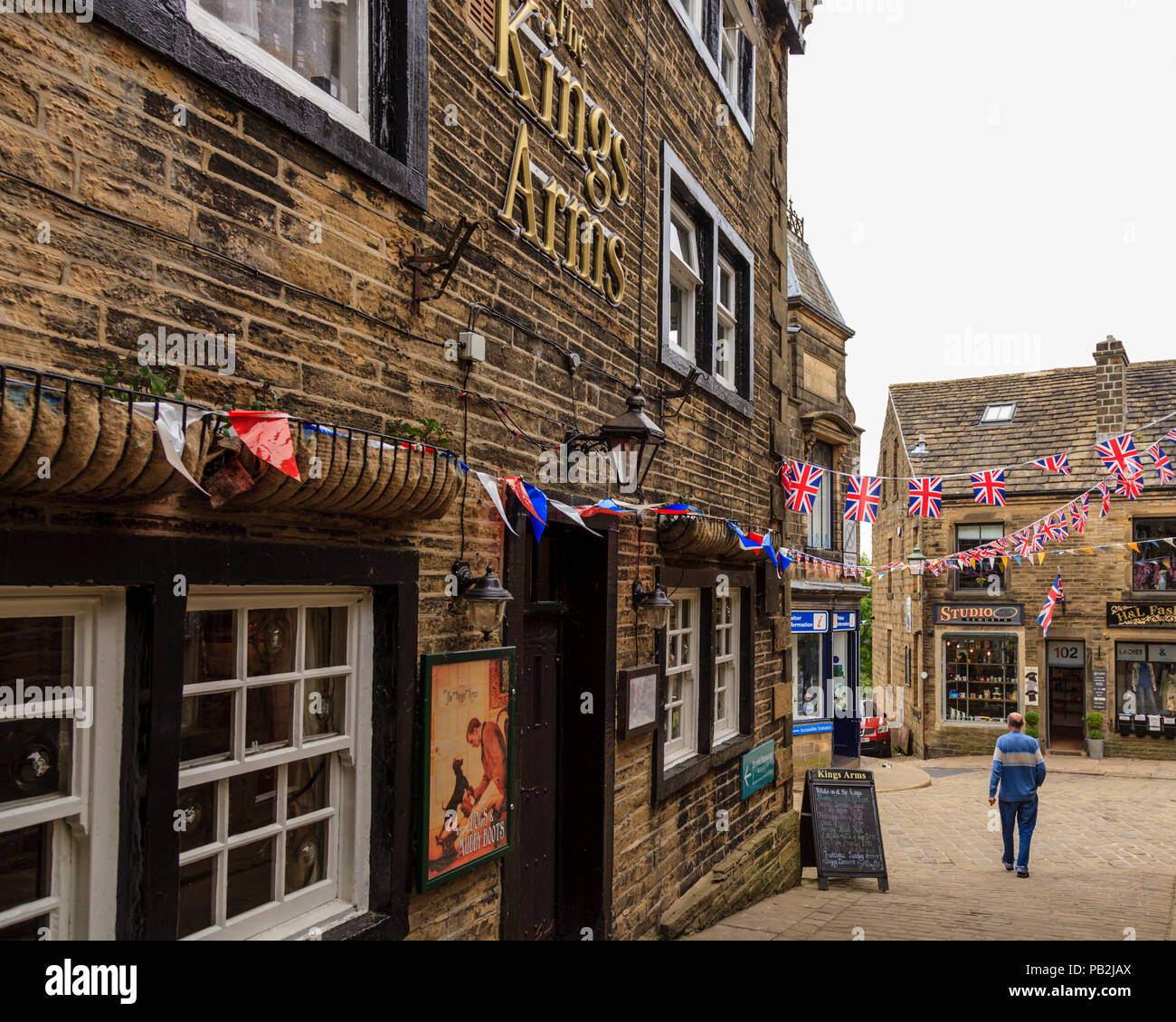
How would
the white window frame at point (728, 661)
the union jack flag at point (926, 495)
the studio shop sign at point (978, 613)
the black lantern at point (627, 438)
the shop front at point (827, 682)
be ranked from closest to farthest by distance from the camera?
the black lantern at point (627, 438)
the white window frame at point (728, 661)
the union jack flag at point (926, 495)
the shop front at point (827, 682)
the studio shop sign at point (978, 613)

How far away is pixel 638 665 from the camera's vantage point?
661 cm

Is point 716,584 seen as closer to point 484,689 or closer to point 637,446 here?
point 637,446

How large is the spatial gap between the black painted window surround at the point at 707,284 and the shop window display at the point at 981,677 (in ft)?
54.4

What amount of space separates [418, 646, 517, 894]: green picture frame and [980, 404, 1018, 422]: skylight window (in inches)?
926

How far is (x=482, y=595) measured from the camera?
422 centimetres

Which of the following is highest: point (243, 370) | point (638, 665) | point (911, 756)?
point (243, 370)

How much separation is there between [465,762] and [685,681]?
154 inches

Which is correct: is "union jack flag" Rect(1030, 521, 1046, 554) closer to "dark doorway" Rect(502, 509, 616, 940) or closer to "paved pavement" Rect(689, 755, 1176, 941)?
"paved pavement" Rect(689, 755, 1176, 941)

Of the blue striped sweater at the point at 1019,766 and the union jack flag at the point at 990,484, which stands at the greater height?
the union jack flag at the point at 990,484

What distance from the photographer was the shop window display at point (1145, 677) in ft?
71.1

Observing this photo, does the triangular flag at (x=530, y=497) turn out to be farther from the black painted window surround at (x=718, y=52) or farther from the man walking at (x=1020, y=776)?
the man walking at (x=1020, y=776)

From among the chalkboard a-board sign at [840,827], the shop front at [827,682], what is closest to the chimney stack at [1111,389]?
the shop front at [827,682]

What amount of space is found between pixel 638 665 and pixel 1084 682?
1935 cm
